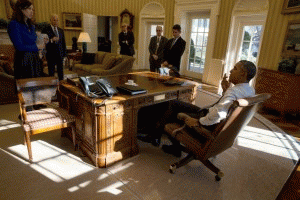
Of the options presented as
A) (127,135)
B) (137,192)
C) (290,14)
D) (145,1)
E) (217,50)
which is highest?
A: (145,1)

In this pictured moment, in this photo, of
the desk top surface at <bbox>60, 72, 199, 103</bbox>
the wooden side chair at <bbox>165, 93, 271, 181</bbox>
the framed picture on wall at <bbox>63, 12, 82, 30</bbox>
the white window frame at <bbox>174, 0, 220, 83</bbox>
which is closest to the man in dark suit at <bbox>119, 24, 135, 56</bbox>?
the white window frame at <bbox>174, 0, 220, 83</bbox>

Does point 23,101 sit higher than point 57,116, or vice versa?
point 23,101

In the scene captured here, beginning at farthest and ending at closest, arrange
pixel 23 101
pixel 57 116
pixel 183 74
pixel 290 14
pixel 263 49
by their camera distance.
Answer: pixel 183 74 → pixel 263 49 → pixel 290 14 → pixel 57 116 → pixel 23 101

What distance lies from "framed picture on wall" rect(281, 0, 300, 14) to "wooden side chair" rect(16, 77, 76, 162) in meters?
4.80

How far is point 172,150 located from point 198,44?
5443 millimetres

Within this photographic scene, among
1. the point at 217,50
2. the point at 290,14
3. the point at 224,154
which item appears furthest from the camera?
the point at 217,50

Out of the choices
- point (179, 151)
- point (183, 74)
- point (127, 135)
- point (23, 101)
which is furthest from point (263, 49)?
point (23, 101)

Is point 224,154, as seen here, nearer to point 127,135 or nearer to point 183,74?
point 127,135

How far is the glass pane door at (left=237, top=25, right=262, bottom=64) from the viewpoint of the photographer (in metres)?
5.55

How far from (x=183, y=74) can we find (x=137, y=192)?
250 inches

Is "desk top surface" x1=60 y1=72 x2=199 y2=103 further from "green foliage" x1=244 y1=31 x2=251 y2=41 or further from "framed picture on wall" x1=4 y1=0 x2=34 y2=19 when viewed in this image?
"framed picture on wall" x1=4 y1=0 x2=34 y2=19

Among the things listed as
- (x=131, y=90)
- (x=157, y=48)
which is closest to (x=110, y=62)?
(x=157, y=48)

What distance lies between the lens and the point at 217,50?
6.40 meters

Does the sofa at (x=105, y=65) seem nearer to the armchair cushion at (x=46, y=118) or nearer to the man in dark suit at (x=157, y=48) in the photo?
the man in dark suit at (x=157, y=48)
